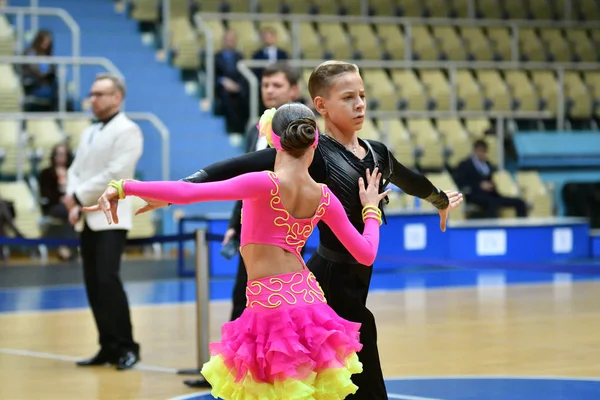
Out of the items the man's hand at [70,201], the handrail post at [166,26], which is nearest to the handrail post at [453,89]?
the handrail post at [166,26]

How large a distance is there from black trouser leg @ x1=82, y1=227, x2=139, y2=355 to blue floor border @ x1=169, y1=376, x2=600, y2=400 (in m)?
1.12

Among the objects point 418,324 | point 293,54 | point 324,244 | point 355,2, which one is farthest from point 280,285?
point 355,2

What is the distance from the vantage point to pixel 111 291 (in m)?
7.52

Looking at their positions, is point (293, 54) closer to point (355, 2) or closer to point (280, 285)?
point (355, 2)

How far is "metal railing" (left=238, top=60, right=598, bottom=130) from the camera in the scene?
16.4 m

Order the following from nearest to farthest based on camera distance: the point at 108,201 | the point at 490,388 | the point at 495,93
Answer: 1. the point at 108,201
2. the point at 490,388
3. the point at 495,93

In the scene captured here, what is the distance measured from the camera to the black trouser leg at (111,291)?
7523 mm

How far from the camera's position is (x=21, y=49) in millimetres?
16234

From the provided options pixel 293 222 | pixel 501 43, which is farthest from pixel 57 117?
pixel 293 222

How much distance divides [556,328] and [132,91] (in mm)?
9580

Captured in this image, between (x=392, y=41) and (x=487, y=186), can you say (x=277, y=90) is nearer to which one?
(x=487, y=186)

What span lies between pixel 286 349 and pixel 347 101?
3.65 feet

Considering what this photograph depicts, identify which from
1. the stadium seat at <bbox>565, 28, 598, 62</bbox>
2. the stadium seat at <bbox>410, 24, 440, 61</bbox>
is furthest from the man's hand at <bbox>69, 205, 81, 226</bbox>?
the stadium seat at <bbox>565, 28, 598, 62</bbox>

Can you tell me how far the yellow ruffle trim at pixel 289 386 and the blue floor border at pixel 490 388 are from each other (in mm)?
2288
